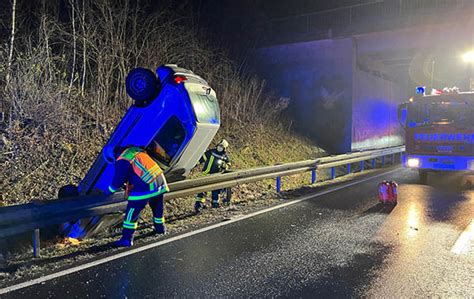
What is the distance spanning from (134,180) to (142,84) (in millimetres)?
1189

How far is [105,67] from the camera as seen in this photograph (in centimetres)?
987

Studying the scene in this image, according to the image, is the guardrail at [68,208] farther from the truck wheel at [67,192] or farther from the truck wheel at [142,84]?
the truck wheel at [142,84]

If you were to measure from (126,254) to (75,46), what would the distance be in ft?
22.4

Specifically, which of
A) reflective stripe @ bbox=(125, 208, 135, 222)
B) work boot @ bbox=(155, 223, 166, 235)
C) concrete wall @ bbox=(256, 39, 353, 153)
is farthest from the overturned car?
concrete wall @ bbox=(256, 39, 353, 153)

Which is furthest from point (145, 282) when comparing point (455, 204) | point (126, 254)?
point (455, 204)

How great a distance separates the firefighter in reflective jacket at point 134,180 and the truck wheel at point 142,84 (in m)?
0.65

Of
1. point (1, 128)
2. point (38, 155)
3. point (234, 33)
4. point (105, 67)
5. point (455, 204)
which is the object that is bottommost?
point (455, 204)

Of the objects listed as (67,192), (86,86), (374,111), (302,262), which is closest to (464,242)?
(302,262)

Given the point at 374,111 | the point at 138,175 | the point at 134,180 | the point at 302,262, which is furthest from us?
the point at 374,111

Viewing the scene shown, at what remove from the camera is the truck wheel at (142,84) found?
436cm

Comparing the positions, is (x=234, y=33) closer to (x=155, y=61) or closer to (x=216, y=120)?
(x=155, y=61)

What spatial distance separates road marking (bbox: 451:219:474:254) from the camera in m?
4.69

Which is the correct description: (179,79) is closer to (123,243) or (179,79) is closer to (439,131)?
(123,243)

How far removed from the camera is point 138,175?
4477 millimetres
